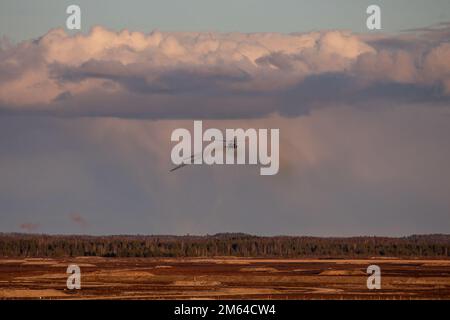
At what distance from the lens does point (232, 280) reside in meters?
144

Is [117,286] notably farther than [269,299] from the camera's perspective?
Yes
